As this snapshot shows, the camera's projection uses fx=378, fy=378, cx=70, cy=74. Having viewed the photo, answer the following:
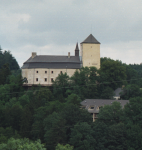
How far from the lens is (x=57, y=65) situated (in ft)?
246

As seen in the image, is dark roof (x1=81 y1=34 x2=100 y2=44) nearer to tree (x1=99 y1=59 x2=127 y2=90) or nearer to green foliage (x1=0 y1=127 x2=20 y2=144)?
tree (x1=99 y1=59 x2=127 y2=90)

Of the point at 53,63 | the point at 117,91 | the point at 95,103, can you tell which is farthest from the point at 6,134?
the point at 117,91

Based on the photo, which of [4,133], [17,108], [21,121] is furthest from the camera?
[17,108]

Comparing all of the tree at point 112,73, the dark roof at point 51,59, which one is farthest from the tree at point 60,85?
the tree at point 112,73

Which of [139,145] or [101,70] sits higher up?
[101,70]

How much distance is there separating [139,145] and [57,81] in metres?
25.5

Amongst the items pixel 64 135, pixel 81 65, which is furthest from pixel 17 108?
pixel 81 65

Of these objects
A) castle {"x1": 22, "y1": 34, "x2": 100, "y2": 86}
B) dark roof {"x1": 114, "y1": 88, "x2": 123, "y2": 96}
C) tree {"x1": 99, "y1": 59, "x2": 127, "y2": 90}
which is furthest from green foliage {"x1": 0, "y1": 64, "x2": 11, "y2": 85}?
dark roof {"x1": 114, "y1": 88, "x2": 123, "y2": 96}

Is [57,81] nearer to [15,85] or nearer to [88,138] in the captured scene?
[15,85]

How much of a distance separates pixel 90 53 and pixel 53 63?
7.66 m

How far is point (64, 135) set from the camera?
2041 inches

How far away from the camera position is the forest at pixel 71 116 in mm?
50281

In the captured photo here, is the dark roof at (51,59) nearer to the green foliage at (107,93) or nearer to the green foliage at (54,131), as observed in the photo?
the green foliage at (107,93)

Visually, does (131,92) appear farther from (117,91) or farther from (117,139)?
(117,139)
